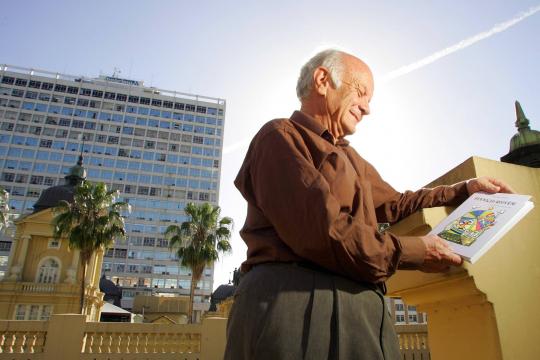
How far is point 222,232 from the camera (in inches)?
1054

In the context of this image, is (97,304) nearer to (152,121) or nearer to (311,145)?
(311,145)

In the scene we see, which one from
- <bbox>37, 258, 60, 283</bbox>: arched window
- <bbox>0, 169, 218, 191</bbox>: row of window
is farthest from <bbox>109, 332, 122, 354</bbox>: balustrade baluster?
<bbox>0, 169, 218, 191</bbox>: row of window

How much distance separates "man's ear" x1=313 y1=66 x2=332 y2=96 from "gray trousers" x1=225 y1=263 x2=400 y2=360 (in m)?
0.78

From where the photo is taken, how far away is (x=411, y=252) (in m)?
1.17

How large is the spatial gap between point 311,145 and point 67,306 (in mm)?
31170

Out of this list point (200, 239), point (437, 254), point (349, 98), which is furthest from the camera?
point (200, 239)

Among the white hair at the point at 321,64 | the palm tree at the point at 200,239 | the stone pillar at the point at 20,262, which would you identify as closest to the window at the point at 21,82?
the stone pillar at the point at 20,262

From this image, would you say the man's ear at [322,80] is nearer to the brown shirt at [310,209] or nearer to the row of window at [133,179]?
the brown shirt at [310,209]

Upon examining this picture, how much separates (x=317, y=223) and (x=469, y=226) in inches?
26.1

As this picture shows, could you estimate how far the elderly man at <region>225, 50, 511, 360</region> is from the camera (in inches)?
42.9

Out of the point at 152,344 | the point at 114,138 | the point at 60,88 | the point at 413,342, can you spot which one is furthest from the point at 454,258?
the point at 60,88

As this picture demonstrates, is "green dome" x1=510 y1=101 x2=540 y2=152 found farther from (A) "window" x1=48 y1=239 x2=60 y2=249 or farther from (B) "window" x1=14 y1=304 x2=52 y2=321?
(A) "window" x1=48 y1=239 x2=60 y2=249

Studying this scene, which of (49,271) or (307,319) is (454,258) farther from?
(49,271)

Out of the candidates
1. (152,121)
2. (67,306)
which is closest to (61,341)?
(67,306)
